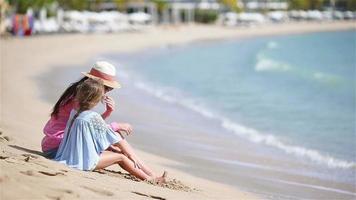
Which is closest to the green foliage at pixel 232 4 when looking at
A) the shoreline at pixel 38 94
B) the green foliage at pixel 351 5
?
the green foliage at pixel 351 5

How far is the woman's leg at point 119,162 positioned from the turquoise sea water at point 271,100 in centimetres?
322

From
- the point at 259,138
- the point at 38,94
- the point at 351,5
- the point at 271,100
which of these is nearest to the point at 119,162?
the point at 259,138

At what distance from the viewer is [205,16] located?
72.9 metres

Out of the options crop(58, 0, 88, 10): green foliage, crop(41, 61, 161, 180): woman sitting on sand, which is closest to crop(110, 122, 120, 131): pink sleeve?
crop(41, 61, 161, 180): woman sitting on sand

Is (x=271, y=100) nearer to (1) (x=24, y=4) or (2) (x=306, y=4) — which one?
(1) (x=24, y=4)

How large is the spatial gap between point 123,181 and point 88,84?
2.83 feet

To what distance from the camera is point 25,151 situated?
5789 mm

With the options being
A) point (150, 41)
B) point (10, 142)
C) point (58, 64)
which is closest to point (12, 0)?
point (150, 41)

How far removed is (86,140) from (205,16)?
6858 cm

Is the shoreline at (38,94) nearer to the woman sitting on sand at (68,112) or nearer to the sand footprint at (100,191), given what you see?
the sand footprint at (100,191)

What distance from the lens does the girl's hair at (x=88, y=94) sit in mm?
5250

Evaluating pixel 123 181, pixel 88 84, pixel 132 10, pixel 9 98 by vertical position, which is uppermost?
pixel 88 84

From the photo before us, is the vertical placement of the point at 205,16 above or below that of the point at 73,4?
below

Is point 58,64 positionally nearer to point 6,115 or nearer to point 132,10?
point 6,115
